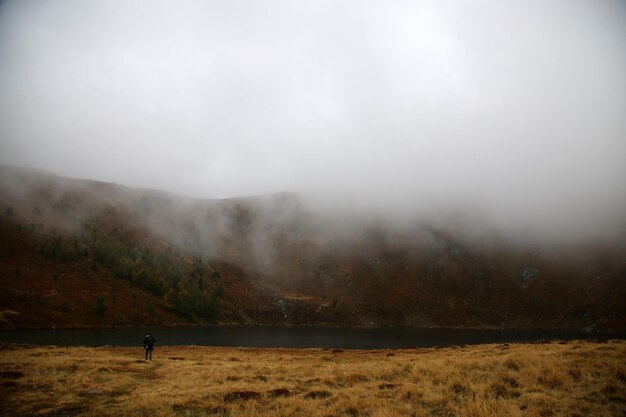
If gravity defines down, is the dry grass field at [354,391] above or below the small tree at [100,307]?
above

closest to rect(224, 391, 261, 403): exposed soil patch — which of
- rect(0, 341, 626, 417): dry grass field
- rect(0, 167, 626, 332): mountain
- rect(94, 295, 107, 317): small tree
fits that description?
rect(0, 341, 626, 417): dry grass field

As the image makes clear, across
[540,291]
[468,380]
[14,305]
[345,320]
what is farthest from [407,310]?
[468,380]

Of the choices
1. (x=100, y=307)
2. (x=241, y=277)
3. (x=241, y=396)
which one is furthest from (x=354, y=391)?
(x=241, y=277)

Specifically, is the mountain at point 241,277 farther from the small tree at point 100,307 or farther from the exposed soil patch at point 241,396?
the exposed soil patch at point 241,396

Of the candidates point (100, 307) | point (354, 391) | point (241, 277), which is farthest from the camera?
point (241, 277)

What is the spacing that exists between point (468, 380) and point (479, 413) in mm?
5684

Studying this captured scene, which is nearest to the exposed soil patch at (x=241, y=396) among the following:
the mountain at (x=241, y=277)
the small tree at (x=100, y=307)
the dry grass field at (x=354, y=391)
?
the dry grass field at (x=354, y=391)

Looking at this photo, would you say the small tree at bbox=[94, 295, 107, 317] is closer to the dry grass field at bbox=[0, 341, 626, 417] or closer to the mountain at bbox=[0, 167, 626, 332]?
the mountain at bbox=[0, 167, 626, 332]

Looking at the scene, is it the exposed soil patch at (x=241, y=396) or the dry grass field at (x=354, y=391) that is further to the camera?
the exposed soil patch at (x=241, y=396)

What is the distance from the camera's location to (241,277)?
570 ft

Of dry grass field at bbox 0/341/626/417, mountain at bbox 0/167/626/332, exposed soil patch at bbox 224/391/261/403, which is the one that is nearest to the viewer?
dry grass field at bbox 0/341/626/417

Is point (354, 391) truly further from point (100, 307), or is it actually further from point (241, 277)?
point (241, 277)

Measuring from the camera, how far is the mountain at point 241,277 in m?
117

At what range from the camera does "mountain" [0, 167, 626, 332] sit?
117438 mm
